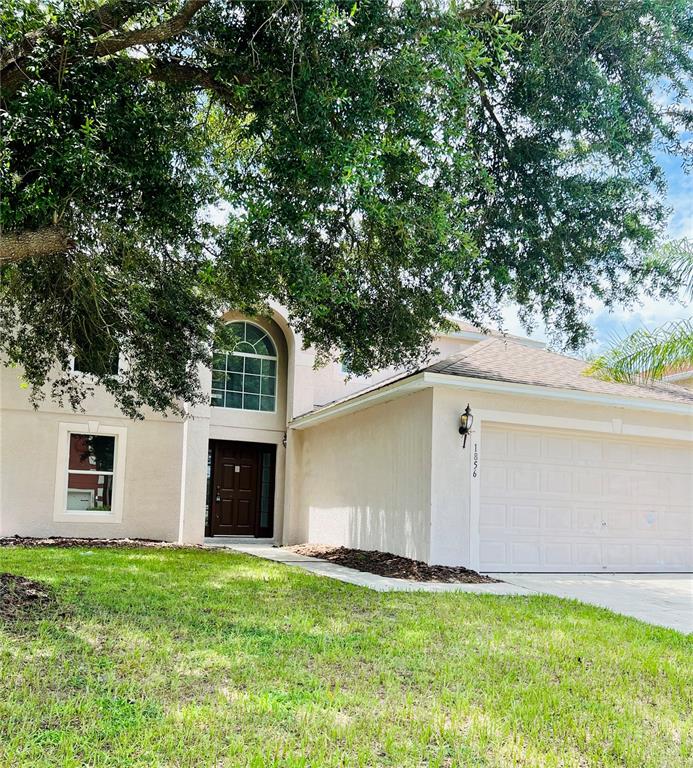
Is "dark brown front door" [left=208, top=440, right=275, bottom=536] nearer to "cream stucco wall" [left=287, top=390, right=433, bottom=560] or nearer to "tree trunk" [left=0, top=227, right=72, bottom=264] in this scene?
"cream stucco wall" [left=287, top=390, right=433, bottom=560]

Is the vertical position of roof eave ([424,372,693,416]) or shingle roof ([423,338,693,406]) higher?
shingle roof ([423,338,693,406])

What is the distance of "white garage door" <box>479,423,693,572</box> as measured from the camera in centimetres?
1083

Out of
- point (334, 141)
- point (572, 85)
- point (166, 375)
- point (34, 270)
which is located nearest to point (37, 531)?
point (166, 375)

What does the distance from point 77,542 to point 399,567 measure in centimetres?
671

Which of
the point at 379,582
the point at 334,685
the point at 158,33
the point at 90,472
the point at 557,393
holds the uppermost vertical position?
the point at 158,33

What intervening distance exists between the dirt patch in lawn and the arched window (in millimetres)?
3670

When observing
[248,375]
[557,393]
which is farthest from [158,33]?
[248,375]

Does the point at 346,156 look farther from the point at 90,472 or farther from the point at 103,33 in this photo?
the point at 90,472

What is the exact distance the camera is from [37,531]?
544 inches

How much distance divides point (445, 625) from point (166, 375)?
283 inches

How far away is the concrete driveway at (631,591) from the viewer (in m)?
7.54

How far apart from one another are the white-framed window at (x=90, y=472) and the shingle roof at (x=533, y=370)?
730cm

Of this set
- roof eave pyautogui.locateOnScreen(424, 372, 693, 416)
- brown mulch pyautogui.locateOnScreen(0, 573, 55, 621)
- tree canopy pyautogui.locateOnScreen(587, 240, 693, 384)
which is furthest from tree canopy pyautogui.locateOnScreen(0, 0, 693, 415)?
brown mulch pyautogui.locateOnScreen(0, 573, 55, 621)

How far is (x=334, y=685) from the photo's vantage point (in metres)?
4.39
